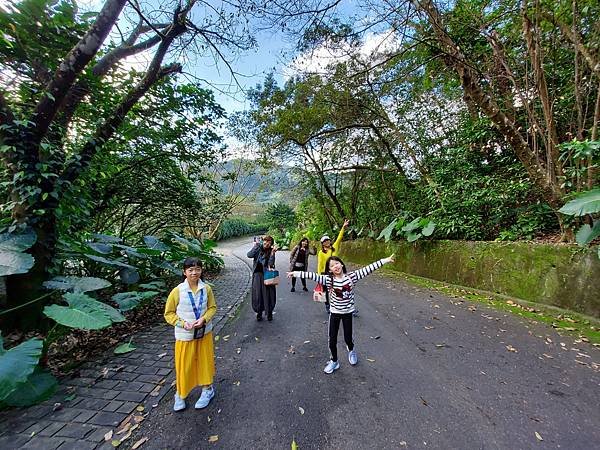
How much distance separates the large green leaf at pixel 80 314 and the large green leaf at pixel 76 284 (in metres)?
0.46

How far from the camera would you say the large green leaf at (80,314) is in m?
2.55

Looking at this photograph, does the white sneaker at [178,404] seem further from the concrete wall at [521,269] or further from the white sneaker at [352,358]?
the concrete wall at [521,269]

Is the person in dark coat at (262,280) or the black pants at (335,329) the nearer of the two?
the black pants at (335,329)

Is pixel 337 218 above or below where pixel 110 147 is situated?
below

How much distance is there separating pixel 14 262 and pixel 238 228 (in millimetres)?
34257

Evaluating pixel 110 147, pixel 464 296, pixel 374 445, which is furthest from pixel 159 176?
pixel 464 296

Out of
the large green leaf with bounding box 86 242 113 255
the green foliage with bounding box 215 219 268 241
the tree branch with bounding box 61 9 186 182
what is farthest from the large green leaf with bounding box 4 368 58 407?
the green foliage with bounding box 215 219 268 241

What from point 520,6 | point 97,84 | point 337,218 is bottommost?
point 337,218

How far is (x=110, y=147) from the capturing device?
203 inches

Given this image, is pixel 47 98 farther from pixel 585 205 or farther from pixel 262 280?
pixel 585 205

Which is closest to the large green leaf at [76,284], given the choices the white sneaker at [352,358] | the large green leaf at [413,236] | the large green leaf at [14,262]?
the large green leaf at [14,262]

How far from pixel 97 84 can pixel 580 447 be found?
7368 millimetres

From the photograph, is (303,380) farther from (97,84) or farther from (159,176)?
(159,176)

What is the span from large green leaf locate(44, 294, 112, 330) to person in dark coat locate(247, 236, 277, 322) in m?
2.53
